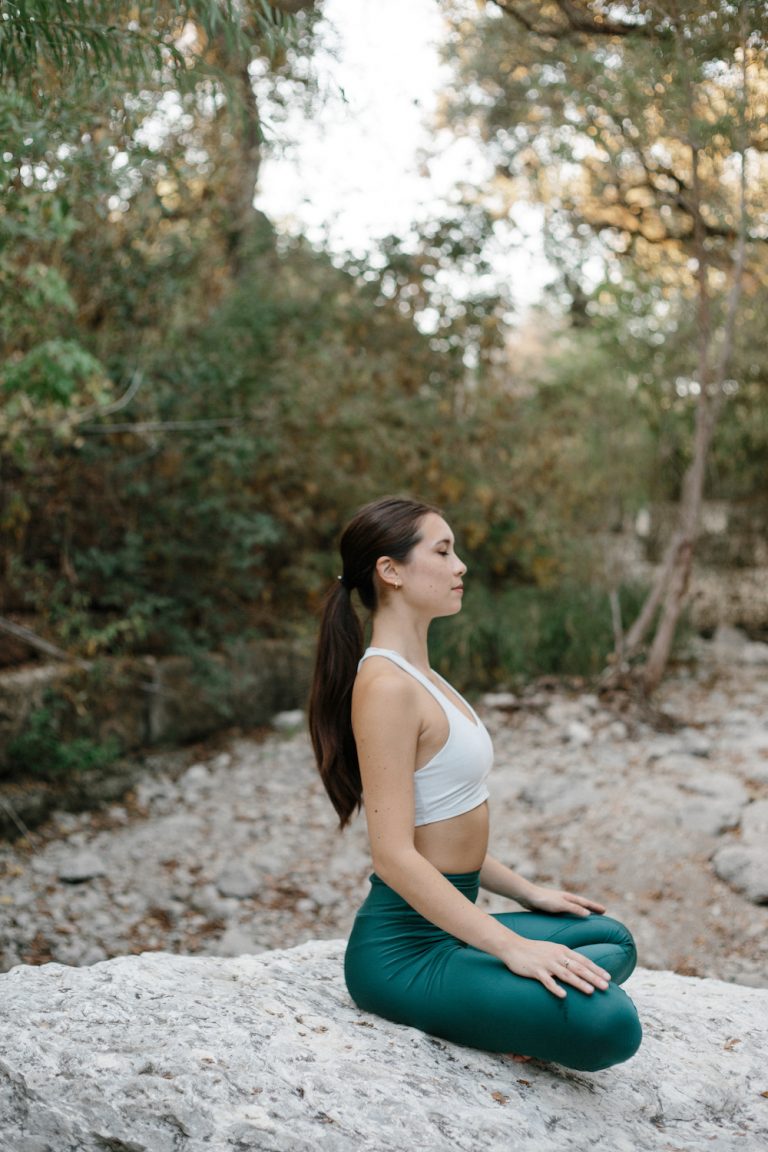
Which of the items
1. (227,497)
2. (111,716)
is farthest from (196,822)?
(227,497)

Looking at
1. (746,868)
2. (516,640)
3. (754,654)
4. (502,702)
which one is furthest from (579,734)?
(754,654)

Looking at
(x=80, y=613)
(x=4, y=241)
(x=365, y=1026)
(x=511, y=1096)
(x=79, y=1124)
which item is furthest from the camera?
(x=80, y=613)

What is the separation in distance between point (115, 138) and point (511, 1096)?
12.5ft

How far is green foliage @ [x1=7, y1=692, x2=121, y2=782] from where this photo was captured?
17.6ft

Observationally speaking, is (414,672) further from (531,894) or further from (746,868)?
(746,868)

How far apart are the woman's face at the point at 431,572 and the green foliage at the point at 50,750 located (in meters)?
3.62

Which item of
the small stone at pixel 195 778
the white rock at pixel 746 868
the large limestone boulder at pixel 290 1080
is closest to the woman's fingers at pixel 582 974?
the large limestone boulder at pixel 290 1080

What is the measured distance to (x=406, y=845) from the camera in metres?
2.09

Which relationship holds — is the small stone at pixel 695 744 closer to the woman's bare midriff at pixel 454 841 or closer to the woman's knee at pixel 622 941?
the woman's knee at pixel 622 941

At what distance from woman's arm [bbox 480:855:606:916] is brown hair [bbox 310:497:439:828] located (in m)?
0.35

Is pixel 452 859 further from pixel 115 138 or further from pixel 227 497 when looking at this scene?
pixel 227 497

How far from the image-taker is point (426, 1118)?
186 centimetres

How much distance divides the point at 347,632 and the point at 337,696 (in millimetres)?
146

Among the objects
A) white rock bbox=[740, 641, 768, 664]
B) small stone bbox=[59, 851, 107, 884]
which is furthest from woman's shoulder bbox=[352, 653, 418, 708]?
white rock bbox=[740, 641, 768, 664]
